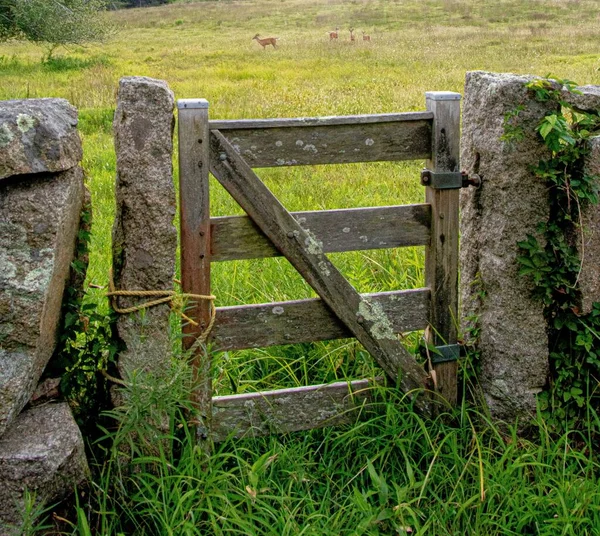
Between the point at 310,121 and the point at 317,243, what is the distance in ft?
2.04

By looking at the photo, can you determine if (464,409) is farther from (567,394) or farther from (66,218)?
(66,218)

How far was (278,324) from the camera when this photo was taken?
3.98 meters

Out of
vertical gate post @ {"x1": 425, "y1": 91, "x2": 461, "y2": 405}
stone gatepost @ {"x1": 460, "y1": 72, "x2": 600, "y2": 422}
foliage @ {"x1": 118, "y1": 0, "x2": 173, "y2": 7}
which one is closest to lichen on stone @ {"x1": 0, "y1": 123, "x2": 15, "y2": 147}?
vertical gate post @ {"x1": 425, "y1": 91, "x2": 461, "y2": 405}

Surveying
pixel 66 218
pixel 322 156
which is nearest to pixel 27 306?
pixel 66 218

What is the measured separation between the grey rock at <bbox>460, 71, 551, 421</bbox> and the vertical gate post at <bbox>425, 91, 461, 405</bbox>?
0.16m

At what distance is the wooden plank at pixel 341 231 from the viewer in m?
3.82

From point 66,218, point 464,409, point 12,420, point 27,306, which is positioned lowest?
point 464,409

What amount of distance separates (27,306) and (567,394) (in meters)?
2.82

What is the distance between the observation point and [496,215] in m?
4.09

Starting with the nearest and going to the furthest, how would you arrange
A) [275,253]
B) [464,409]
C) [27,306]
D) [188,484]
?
[27,306], [188,484], [275,253], [464,409]

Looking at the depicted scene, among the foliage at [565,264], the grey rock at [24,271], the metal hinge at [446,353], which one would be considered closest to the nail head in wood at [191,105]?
the grey rock at [24,271]

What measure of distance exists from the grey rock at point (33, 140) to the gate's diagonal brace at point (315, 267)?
2.39 feet

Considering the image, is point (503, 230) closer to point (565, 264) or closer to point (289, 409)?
point (565, 264)

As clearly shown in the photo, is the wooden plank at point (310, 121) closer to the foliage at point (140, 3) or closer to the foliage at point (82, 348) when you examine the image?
the foliage at point (82, 348)
